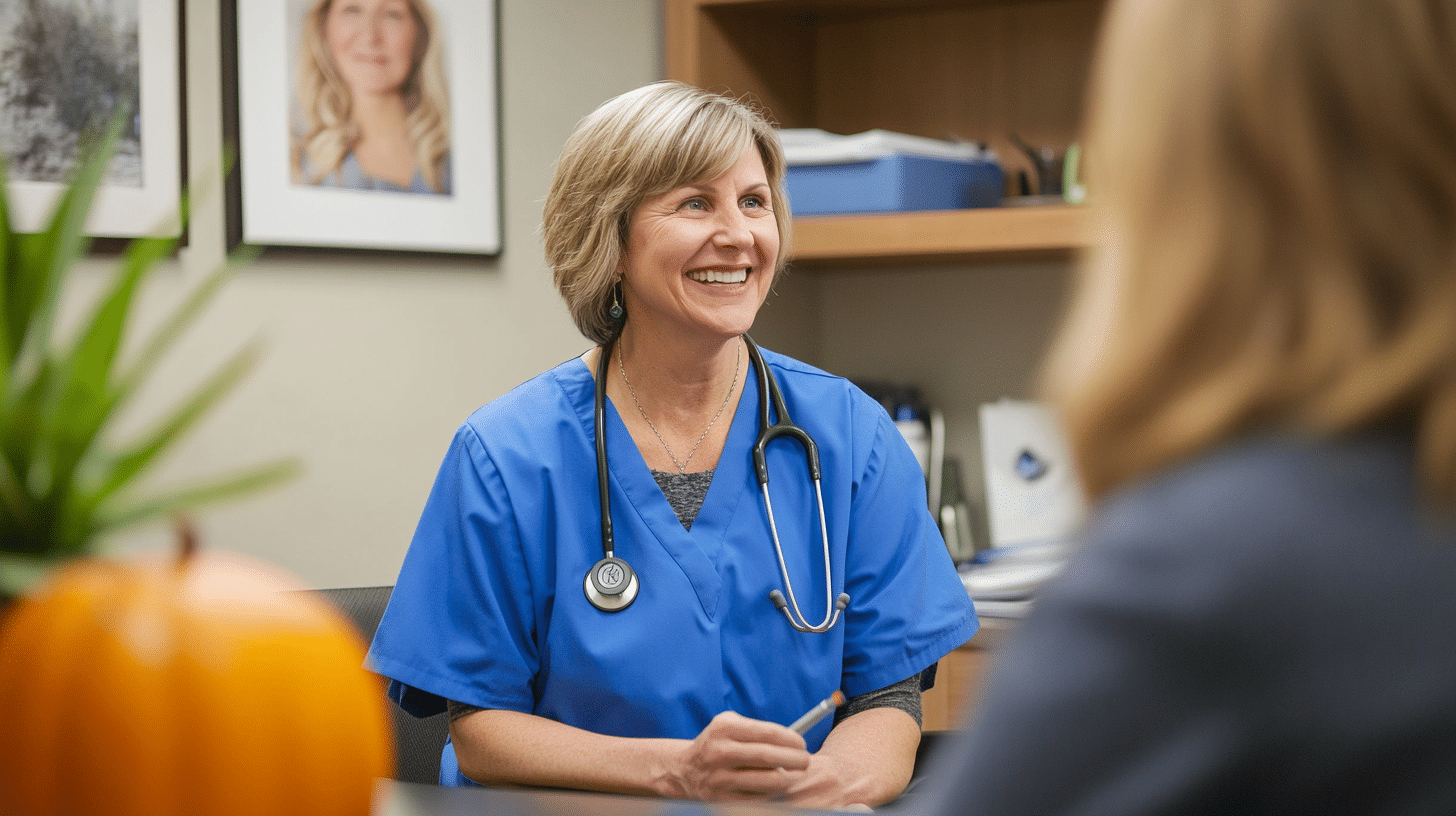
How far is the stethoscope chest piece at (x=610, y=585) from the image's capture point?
1393mm

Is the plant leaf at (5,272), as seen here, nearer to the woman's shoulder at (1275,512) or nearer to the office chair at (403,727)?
the woman's shoulder at (1275,512)

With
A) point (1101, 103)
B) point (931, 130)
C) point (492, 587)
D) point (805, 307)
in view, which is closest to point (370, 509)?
point (492, 587)

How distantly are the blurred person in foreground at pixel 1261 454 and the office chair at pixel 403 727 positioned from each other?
1.14 m

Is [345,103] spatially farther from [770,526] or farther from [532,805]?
[532,805]

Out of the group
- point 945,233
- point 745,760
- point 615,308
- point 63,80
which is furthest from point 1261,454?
point 945,233

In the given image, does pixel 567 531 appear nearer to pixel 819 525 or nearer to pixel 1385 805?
pixel 819 525

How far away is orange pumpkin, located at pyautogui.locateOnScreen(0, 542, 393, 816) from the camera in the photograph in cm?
51

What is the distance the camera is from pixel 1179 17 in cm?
51

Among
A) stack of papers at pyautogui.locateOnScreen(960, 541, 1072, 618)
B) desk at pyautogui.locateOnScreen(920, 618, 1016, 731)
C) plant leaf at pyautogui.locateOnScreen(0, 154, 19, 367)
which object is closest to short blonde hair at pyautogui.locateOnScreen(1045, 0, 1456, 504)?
plant leaf at pyautogui.locateOnScreen(0, 154, 19, 367)

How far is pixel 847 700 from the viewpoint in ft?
4.90

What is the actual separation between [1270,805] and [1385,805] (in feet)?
0.12

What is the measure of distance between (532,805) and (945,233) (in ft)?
6.08

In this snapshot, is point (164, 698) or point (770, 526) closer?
point (164, 698)

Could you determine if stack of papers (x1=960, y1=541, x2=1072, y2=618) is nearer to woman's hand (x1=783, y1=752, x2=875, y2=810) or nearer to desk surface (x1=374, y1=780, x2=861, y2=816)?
woman's hand (x1=783, y1=752, x2=875, y2=810)
